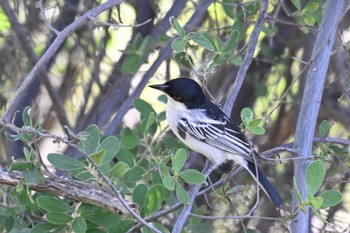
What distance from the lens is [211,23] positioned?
4793 millimetres

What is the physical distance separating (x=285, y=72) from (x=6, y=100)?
178 cm

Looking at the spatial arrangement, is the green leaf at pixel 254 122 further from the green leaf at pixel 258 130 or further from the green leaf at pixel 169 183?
the green leaf at pixel 169 183

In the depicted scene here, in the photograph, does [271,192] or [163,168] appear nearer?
[163,168]

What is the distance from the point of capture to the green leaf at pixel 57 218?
3.13 meters

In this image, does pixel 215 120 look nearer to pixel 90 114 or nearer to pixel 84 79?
pixel 90 114

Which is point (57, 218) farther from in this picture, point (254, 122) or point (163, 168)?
point (254, 122)

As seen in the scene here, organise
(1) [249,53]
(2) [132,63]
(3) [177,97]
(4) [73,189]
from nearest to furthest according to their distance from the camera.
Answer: (4) [73,189], (1) [249,53], (3) [177,97], (2) [132,63]

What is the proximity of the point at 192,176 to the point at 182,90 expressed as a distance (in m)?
1.17

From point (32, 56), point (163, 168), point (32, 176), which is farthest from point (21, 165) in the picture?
point (32, 56)

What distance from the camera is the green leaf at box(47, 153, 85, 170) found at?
2959 millimetres

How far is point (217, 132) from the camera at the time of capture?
401 cm

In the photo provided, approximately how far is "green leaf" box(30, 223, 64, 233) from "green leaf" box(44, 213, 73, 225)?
9 cm

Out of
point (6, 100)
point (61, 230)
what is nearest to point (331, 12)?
point (61, 230)

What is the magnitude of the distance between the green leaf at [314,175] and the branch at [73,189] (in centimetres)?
86
